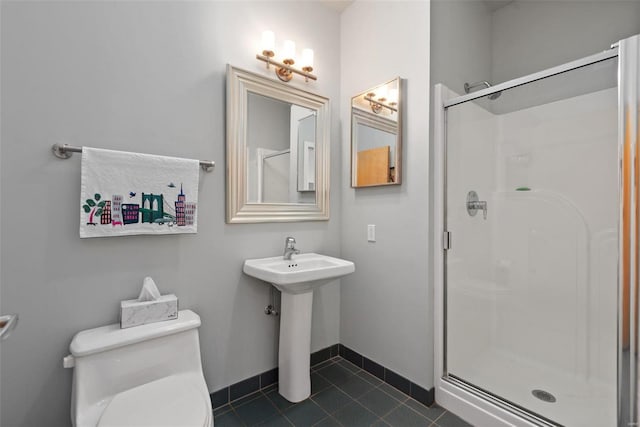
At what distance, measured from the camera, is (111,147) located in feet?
4.45

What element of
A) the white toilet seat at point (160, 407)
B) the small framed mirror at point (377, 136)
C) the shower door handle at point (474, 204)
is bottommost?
the white toilet seat at point (160, 407)

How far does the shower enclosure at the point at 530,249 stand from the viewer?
1521 millimetres

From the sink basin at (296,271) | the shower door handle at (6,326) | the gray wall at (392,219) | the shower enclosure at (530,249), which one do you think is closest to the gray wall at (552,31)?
the shower enclosure at (530,249)

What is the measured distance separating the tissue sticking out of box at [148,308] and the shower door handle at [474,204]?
1822mm

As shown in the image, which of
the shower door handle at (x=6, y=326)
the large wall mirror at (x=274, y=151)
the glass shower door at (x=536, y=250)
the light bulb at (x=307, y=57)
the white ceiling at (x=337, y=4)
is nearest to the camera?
the shower door handle at (x=6, y=326)

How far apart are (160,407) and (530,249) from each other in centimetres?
224

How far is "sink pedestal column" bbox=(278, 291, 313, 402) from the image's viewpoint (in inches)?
67.1

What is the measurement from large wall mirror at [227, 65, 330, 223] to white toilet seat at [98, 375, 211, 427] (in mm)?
835

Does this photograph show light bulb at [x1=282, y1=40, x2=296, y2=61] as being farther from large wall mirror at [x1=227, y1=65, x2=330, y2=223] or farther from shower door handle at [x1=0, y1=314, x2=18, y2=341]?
shower door handle at [x1=0, y1=314, x2=18, y2=341]

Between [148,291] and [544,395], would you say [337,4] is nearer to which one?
[148,291]

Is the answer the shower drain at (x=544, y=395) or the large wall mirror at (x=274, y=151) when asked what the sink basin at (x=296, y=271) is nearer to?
the large wall mirror at (x=274, y=151)

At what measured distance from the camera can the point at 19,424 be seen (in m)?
1.19

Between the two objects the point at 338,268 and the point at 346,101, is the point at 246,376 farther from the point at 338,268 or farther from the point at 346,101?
the point at 346,101

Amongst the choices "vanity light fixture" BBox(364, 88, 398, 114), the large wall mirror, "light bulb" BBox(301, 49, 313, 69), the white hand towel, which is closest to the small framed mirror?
"vanity light fixture" BBox(364, 88, 398, 114)
